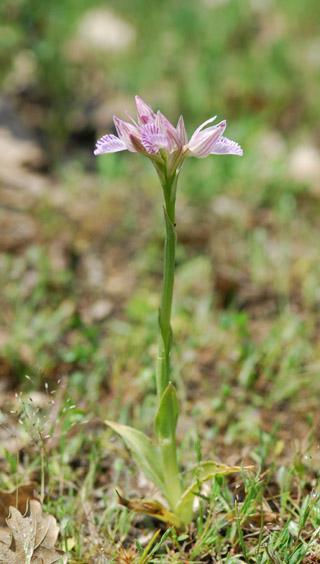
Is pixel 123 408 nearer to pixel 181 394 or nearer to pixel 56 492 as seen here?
pixel 181 394

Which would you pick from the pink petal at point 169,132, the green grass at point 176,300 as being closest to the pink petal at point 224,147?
the pink petal at point 169,132

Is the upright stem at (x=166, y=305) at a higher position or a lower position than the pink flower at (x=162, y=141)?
lower

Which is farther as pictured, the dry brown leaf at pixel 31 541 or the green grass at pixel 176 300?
the green grass at pixel 176 300

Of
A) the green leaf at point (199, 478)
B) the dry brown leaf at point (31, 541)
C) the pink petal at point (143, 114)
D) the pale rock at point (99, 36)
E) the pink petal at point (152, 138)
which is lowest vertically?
the dry brown leaf at point (31, 541)

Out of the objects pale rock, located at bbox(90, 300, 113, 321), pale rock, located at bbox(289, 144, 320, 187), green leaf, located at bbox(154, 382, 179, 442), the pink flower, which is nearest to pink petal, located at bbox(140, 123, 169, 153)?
the pink flower

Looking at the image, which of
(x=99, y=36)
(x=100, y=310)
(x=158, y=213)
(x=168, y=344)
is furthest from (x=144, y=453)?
(x=99, y=36)

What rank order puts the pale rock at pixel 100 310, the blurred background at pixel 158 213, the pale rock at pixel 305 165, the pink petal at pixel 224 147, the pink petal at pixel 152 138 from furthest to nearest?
the pale rock at pixel 305 165 < the pale rock at pixel 100 310 < the blurred background at pixel 158 213 < the pink petal at pixel 224 147 < the pink petal at pixel 152 138

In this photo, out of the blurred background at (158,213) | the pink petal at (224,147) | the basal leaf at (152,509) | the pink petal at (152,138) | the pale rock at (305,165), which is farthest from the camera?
the pale rock at (305,165)

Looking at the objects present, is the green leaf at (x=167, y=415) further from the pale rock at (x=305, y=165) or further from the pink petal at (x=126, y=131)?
the pale rock at (x=305, y=165)
